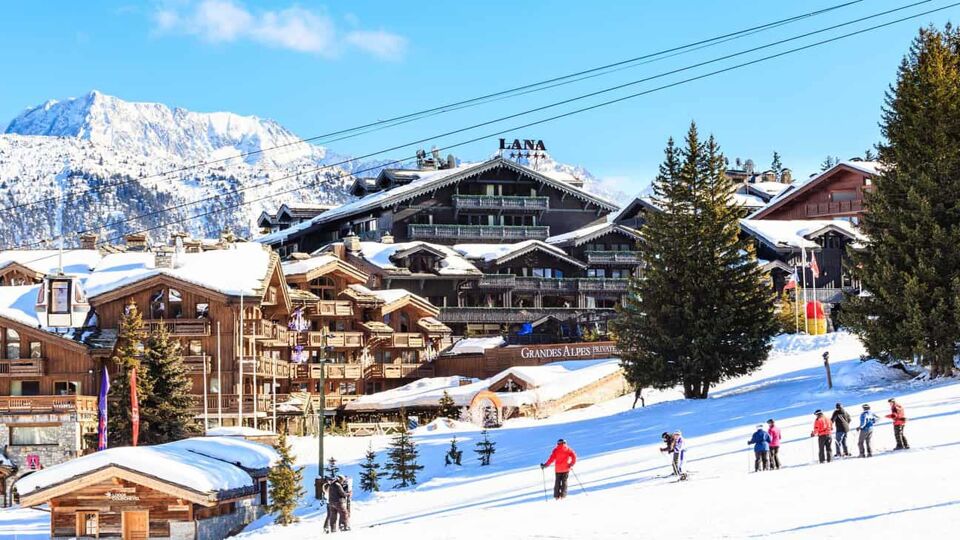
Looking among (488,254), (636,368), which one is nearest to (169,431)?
(636,368)

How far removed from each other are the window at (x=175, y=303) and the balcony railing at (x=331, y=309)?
13.2 metres

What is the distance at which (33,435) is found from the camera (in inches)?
2291

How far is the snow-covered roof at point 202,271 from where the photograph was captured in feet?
206

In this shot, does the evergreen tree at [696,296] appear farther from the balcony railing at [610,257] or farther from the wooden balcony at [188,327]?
the balcony railing at [610,257]

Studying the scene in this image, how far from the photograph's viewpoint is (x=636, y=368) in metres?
55.8

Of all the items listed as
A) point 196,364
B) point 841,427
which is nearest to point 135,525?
point 841,427

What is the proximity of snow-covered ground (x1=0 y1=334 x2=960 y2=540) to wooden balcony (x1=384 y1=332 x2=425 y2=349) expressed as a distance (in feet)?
59.6

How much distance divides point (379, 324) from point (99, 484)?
40195 mm

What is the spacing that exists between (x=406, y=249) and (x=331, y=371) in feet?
48.2

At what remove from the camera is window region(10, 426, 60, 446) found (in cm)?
5800

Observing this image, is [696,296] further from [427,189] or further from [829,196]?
[829,196]

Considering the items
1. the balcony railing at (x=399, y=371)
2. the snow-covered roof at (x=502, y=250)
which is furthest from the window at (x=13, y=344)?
the snow-covered roof at (x=502, y=250)

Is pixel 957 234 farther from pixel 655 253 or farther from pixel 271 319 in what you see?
pixel 271 319

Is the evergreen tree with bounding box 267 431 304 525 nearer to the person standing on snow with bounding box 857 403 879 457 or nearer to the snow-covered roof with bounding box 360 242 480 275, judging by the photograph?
the person standing on snow with bounding box 857 403 879 457
